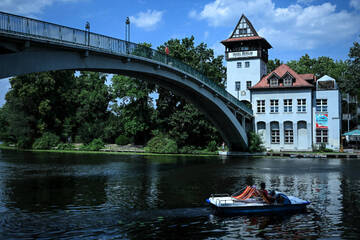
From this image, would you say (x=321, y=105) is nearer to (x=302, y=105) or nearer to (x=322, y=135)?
(x=302, y=105)

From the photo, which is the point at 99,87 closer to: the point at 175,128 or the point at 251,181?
the point at 175,128

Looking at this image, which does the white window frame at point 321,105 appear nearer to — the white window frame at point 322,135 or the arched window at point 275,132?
the white window frame at point 322,135

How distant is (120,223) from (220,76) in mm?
56341

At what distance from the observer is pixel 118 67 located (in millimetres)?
28938

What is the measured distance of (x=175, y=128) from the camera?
57.1m

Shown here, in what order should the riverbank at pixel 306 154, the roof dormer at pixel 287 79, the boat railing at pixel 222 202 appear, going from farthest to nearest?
the roof dormer at pixel 287 79 → the riverbank at pixel 306 154 → the boat railing at pixel 222 202

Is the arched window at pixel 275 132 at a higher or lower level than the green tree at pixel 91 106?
lower

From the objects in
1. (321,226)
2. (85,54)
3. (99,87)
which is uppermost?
(99,87)

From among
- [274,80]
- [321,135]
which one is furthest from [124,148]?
[321,135]

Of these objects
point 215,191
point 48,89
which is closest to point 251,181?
point 215,191

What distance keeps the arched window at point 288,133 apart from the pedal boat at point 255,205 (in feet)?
135

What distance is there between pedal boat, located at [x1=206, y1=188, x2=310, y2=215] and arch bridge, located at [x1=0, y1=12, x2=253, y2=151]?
494 inches

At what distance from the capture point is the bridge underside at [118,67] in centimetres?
2006

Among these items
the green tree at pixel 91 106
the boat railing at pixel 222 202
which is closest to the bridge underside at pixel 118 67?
the boat railing at pixel 222 202
